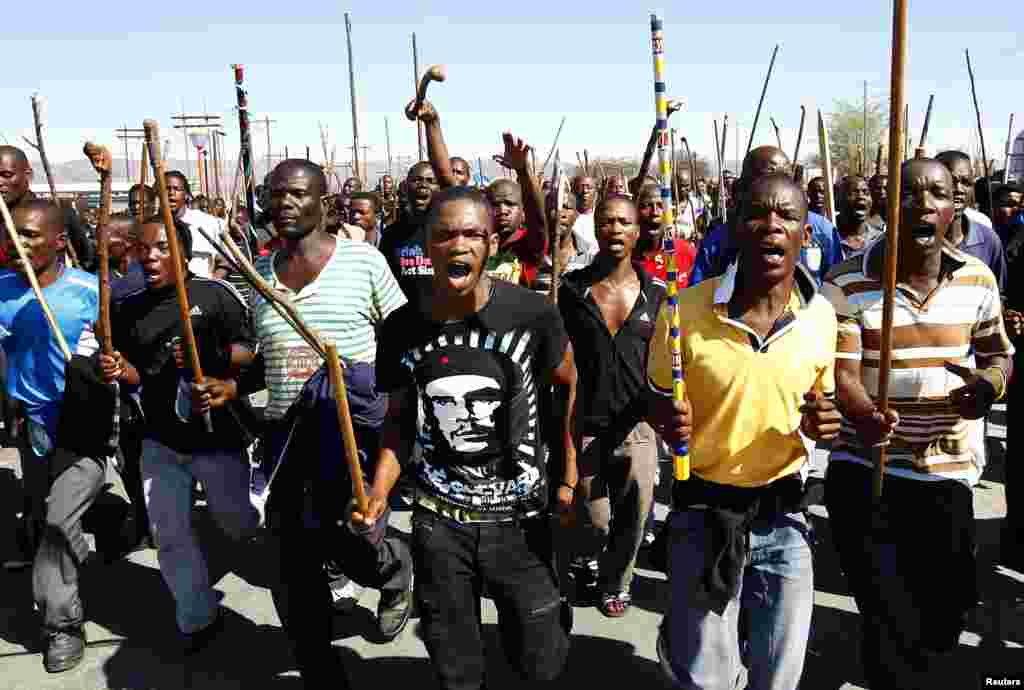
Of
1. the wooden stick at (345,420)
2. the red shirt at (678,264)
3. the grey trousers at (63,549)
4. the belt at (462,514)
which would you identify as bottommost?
the grey trousers at (63,549)

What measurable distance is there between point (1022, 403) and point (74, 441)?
453cm

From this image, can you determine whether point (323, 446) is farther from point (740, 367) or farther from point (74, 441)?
point (740, 367)

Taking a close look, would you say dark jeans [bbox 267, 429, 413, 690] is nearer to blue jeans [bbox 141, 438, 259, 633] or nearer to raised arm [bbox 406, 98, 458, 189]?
blue jeans [bbox 141, 438, 259, 633]

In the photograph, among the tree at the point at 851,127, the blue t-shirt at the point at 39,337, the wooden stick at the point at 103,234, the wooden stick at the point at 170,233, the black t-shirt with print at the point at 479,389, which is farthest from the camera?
the tree at the point at 851,127

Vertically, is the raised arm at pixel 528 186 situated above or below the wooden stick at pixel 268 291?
above

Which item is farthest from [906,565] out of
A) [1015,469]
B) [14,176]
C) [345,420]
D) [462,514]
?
[14,176]

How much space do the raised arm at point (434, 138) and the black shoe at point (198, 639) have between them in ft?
7.60

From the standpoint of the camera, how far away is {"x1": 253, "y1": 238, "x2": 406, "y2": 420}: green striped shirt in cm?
376

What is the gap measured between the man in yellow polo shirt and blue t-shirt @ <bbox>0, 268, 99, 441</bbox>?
2.76 metres

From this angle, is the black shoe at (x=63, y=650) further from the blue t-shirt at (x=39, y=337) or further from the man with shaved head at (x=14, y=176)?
the man with shaved head at (x=14, y=176)

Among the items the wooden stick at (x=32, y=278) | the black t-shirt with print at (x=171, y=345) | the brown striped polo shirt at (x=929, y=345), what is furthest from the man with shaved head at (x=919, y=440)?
the wooden stick at (x=32, y=278)

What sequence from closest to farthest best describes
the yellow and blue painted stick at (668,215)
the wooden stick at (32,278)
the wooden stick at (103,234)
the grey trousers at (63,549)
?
1. the yellow and blue painted stick at (668,215)
2. the wooden stick at (103,234)
3. the wooden stick at (32,278)
4. the grey trousers at (63,549)

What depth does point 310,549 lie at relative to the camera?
12.3 ft

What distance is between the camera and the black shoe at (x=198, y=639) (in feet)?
14.0
